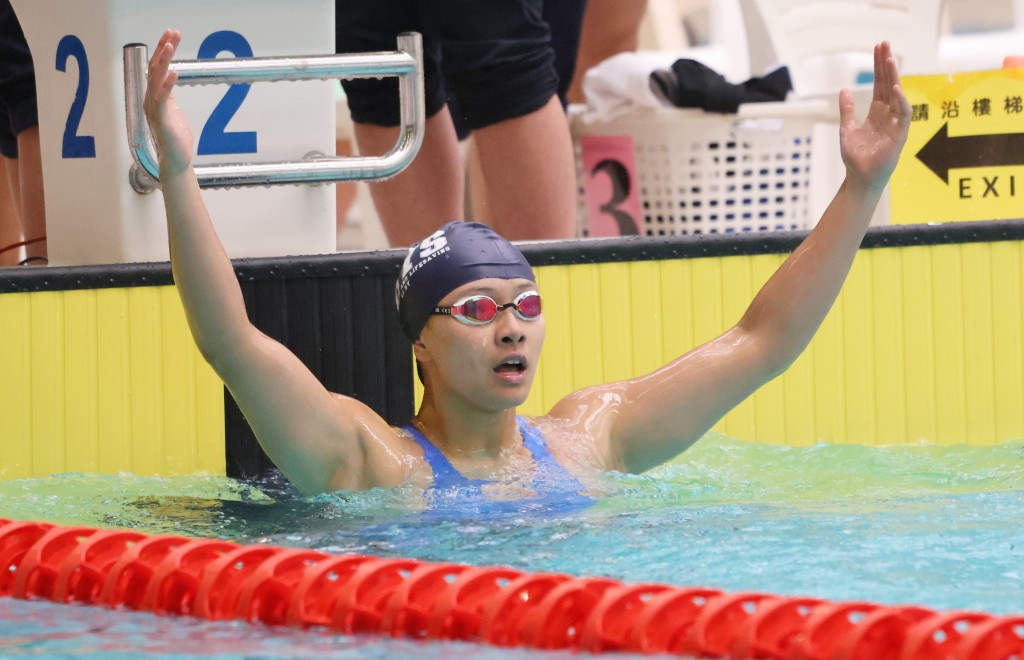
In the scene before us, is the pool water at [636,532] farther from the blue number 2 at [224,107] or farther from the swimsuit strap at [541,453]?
the blue number 2 at [224,107]

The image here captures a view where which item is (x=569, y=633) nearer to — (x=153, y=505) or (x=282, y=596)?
(x=282, y=596)

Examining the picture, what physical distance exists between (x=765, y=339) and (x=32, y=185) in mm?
1885

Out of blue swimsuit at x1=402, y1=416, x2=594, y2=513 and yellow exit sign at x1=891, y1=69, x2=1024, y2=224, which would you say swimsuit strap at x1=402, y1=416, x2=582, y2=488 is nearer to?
blue swimsuit at x1=402, y1=416, x2=594, y2=513

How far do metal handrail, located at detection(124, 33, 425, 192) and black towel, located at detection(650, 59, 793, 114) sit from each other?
1.09 m

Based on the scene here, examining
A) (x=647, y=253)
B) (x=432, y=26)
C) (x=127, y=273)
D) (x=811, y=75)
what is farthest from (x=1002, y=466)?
(x=811, y=75)

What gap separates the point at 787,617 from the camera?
6.45 ft

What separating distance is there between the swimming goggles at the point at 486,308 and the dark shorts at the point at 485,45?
98 centimetres

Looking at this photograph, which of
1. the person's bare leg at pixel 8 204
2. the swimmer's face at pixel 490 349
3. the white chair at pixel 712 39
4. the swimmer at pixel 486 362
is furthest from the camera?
the white chair at pixel 712 39

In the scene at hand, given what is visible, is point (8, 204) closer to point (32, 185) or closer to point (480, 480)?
point (32, 185)

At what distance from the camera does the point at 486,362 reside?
2.63 meters

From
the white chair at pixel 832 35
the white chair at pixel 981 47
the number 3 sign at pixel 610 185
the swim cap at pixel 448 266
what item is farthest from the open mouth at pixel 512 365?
the white chair at pixel 981 47

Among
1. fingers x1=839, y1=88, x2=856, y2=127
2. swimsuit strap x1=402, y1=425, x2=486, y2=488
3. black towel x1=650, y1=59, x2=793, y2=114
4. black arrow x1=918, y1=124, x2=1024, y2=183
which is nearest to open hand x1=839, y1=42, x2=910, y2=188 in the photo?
fingers x1=839, y1=88, x2=856, y2=127

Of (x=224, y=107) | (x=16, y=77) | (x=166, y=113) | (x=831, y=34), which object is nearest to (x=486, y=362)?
(x=166, y=113)

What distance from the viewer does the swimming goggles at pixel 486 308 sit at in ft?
8.67
